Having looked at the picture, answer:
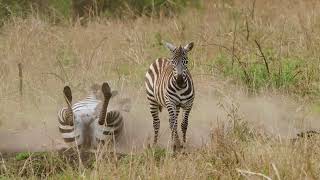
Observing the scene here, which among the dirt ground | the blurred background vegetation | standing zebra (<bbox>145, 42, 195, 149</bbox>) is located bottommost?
the dirt ground

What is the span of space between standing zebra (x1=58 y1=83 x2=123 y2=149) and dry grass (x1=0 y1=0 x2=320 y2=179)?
238 mm

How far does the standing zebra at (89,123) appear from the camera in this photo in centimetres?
740

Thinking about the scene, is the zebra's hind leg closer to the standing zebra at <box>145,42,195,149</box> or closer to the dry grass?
the standing zebra at <box>145,42,195,149</box>

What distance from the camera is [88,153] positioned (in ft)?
22.5

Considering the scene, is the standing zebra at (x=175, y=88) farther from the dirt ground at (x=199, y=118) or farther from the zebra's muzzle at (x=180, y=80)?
the dirt ground at (x=199, y=118)

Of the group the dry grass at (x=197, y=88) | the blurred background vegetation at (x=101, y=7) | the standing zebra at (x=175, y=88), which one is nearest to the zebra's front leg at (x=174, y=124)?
the standing zebra at (x=175, y=88)

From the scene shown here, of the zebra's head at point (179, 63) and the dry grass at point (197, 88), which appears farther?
the zebra's head at point (179, 63)

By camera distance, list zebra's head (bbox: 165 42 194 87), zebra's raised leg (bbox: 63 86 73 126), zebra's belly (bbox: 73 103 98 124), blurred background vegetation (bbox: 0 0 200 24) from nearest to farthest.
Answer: zebra's head (bbox: 165 42 194 87)
zebra's raised leg (bbox: 63 86 73 126)
zebra's belly (bbox: 73 103 98 124)
blurred background vegetation (bbox: 0 0 200 24)

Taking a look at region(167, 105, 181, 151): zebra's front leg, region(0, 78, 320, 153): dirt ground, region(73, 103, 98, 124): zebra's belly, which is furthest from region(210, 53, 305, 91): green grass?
region(73, 103, 98, 124): zebra's belly

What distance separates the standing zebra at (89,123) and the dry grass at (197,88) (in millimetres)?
238

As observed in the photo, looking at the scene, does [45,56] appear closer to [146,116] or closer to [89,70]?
[89,70]

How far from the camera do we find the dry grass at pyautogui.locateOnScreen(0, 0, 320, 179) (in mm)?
5340

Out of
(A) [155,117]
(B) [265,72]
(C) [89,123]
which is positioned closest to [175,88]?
(A) [155,117]

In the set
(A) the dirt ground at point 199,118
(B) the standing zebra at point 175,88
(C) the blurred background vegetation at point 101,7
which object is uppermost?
(C) the blurred background vegetation at point 101,7
